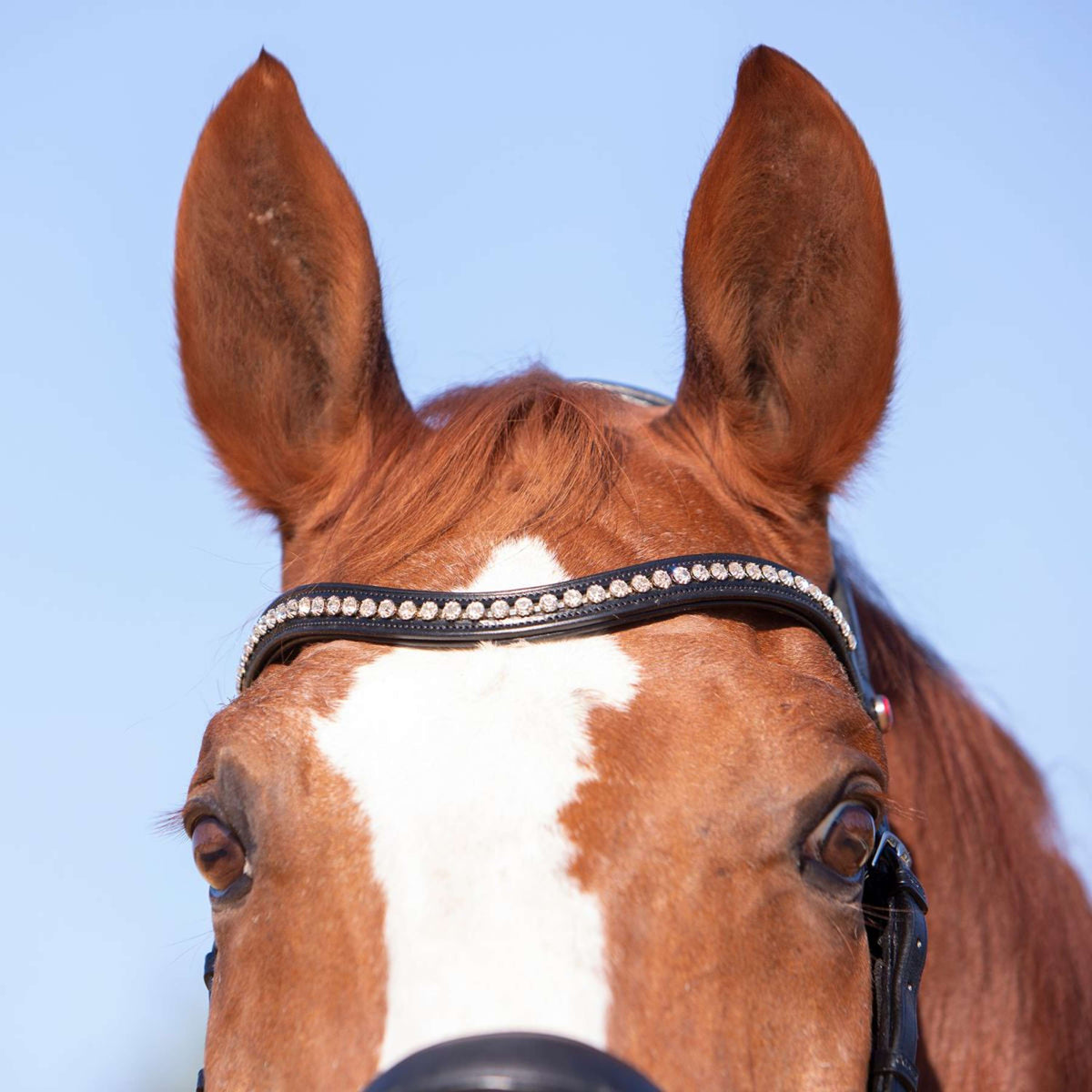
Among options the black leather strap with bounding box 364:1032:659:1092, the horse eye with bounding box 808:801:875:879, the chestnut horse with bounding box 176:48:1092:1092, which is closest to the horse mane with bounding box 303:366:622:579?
the chestnut horse with bounding box 176:48:1092:1092

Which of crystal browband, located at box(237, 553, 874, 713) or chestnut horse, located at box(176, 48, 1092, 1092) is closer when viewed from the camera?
chestnut horse, located at box(176, 48, 1092, 1092)

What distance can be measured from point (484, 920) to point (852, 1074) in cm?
74

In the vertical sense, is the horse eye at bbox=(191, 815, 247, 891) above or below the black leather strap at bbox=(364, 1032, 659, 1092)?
above

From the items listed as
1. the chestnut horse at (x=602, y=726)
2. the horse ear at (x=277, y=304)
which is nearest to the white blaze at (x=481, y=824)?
the chestnut horse at (x=602, y=726)

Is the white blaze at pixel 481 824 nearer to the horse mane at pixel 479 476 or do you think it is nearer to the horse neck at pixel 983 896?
the horse mane at pixel 479 476

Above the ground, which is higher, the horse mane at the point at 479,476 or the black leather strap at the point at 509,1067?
the horse mane at the point at 479,476

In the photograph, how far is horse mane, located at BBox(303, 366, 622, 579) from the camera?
2.48 metres

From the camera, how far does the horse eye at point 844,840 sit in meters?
2.11

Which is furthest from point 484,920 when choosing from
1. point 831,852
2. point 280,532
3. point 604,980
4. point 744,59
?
point 744,59

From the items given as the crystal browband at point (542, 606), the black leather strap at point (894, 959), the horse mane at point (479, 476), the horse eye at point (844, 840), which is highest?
the horse mane at point (479, 476)

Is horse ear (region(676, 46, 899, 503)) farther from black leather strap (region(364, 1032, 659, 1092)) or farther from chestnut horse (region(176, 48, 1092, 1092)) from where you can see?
black leather strap (region(364, 1032, 659, 1092))

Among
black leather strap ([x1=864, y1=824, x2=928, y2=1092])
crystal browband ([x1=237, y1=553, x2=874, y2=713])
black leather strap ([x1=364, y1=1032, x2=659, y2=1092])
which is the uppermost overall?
crystal browband ([x1=237, y1=553, x2=874, y2=713])

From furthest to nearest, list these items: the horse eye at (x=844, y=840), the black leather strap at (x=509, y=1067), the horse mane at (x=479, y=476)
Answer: the horse mane at (x=479, y=476) < the horse eye at (x=844, y=840) < the black leather strap at (x=509, y=1067)

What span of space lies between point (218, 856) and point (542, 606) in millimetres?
739
